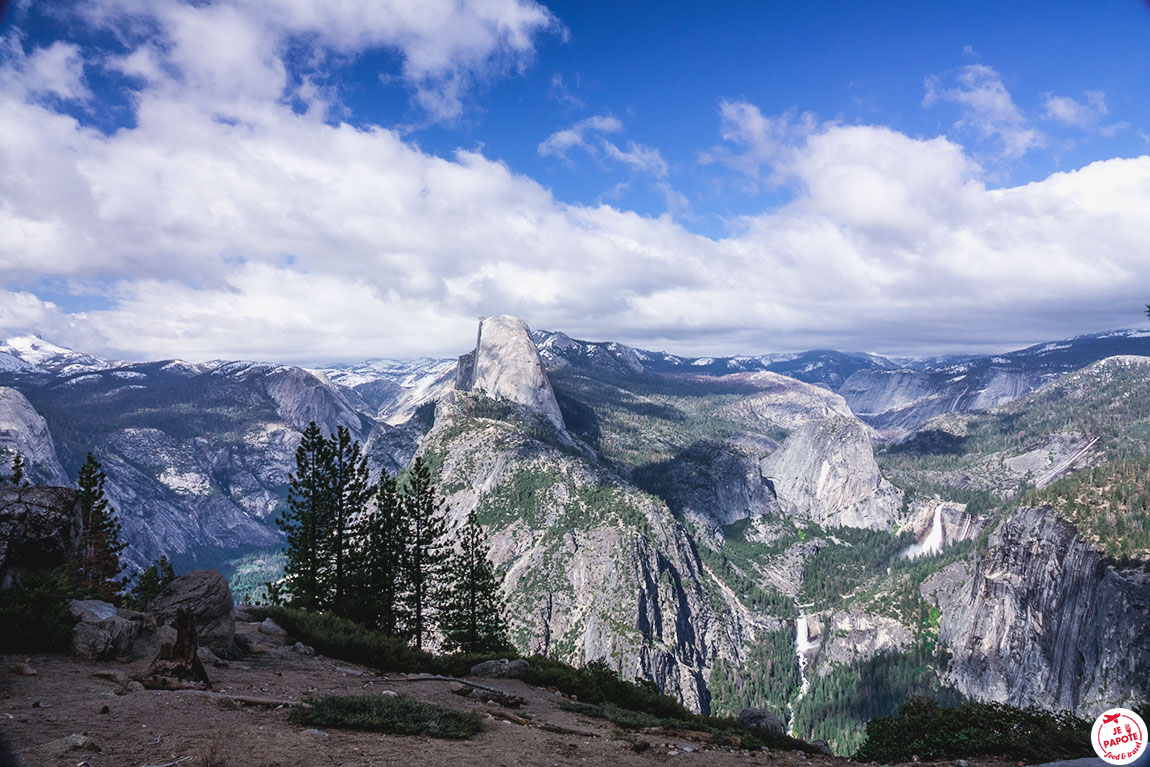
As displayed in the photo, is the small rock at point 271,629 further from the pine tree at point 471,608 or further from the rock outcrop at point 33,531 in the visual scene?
the pine tree at point 471,608

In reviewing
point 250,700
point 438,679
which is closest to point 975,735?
point 438,679

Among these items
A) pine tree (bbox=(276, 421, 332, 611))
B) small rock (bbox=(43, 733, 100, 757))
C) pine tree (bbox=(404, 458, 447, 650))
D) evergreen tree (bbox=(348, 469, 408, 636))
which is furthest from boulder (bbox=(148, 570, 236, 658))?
pine tree (bbox=(404, 458, 447, 650))

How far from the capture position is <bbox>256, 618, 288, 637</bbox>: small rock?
23969mm

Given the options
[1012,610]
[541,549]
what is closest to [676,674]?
[541,549]

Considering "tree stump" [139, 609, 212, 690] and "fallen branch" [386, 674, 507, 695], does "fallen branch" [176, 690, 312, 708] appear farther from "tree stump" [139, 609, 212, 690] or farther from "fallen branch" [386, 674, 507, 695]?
"fallen branch" [386, 674, 507, 695]

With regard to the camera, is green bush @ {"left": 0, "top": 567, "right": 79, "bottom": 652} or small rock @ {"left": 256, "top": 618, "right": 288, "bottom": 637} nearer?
green bush @ {"left": 0, "top": 567, "right": 79, "bottom": 652}

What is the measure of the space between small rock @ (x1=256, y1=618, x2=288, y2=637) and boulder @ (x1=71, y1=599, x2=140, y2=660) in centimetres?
743

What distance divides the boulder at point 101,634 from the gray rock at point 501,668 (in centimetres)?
1377

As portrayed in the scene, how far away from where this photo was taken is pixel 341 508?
37531 mm

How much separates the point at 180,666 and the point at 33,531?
8014 mm

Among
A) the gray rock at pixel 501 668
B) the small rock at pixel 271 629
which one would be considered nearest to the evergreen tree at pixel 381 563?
the small rock at pixel 271 629

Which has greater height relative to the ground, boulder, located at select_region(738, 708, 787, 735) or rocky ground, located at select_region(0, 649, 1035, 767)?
rocky ground, located at select_region(0, 649, 1035, 767)

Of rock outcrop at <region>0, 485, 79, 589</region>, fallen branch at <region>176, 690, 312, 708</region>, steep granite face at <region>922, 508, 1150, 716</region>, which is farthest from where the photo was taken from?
steep granite face at <region>922, 508, 1150, 716</region>
